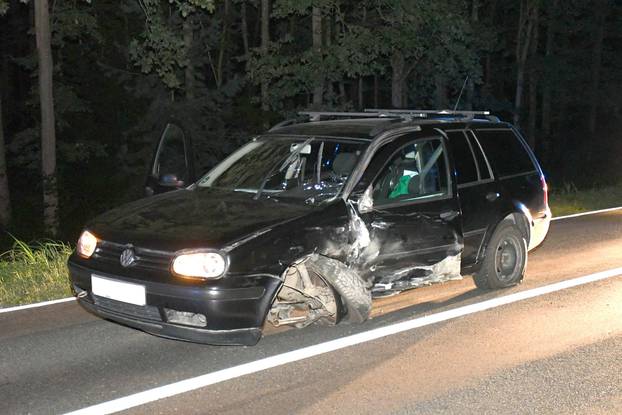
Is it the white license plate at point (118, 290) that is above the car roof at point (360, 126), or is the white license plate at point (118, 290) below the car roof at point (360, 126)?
below

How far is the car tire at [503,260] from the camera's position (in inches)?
307

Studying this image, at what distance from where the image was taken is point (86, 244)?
619 cm

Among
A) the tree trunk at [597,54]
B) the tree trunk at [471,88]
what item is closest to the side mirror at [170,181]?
the tree trunk at [471,88]

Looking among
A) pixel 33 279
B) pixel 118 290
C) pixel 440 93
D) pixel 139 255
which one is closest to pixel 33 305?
pixel 33 279

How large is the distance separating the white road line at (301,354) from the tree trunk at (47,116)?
54.1 ft

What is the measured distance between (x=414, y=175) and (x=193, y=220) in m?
2.11

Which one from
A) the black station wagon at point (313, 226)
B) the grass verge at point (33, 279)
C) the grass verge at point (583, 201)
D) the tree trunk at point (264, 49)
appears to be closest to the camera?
the black station wagon at point (313, 226)

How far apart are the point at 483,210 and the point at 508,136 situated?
121 centimetres

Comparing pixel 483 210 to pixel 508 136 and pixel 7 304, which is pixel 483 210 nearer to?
pixel 508 136

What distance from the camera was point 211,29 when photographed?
1152 inches

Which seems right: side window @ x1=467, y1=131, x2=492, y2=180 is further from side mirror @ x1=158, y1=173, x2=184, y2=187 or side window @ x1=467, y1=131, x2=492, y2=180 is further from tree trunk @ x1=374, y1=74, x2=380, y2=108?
tree trunk @ x1=374, y1=74, x2=380, y2=108

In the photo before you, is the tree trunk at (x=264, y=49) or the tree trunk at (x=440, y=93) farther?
the tree trunk at (x=440, y=93)

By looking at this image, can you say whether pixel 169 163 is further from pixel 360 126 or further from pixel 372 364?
pixel 372 364

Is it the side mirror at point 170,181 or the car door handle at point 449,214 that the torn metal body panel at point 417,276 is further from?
the side mirror at point 170,181
